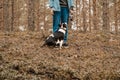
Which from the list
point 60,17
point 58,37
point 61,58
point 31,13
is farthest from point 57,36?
point 31,13

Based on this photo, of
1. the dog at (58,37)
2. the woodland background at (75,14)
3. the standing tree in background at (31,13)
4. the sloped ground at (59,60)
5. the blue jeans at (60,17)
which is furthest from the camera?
the woodland background at (75,14)

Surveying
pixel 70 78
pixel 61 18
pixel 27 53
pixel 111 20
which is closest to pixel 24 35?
pixel 61 18

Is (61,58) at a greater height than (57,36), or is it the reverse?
(57,36)

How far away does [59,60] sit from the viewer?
332 inches

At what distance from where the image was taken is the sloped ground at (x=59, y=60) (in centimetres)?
728

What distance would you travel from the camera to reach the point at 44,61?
8133 millimetres

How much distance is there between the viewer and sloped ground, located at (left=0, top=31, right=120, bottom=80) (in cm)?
728

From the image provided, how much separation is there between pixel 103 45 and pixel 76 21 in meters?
25.9

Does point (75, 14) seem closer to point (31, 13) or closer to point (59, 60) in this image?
point (31, 13)

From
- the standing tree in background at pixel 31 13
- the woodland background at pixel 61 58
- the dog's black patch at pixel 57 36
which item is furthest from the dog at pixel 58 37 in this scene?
the standing tree in background at pixel 31 13

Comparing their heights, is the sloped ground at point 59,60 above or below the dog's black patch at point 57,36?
below

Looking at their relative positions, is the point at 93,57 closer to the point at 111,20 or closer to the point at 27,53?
the point at 27,53

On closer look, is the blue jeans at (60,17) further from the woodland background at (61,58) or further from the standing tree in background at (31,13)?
the standing tree in background at (31,13)

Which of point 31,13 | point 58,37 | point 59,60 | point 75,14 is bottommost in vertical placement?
point 75,14
